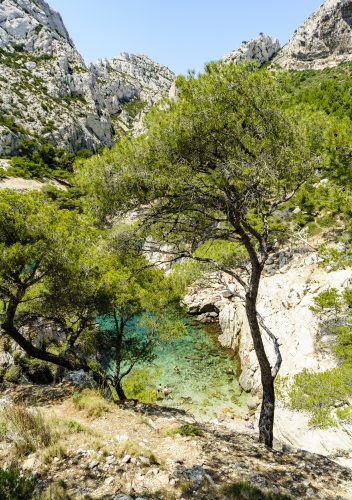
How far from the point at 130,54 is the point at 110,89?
55.0 metres

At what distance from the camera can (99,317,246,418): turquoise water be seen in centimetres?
1848

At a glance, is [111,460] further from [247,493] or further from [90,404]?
[90,404]

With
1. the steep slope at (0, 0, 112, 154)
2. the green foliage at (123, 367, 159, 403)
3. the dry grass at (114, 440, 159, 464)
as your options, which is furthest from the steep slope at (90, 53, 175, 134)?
the dry grass at (114, 440, 159, 464)

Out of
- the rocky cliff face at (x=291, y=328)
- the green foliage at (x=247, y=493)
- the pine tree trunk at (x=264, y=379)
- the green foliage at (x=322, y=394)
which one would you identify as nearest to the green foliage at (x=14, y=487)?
the green foliage at (x=247, y=493)

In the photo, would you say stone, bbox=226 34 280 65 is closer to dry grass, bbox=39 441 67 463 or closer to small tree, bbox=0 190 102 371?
small tree, bbox=0 190 102 371

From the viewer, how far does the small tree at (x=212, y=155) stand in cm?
720

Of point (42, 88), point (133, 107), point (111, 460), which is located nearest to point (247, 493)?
point (111, 460)

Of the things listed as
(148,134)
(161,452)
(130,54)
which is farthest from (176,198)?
(130,54)

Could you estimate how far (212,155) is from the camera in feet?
25.3

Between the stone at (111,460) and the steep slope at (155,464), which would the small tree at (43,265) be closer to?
the steep slope at (155,464)

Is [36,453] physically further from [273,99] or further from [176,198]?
[273,99]

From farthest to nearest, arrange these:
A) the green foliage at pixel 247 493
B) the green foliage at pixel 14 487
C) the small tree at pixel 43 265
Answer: the small tree at pixel 43 265 < the green foliage at pixel 247 493 < the green foliage at pixel 14 487

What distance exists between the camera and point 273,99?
7.32 meters

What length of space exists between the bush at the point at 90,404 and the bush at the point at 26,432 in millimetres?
2186
